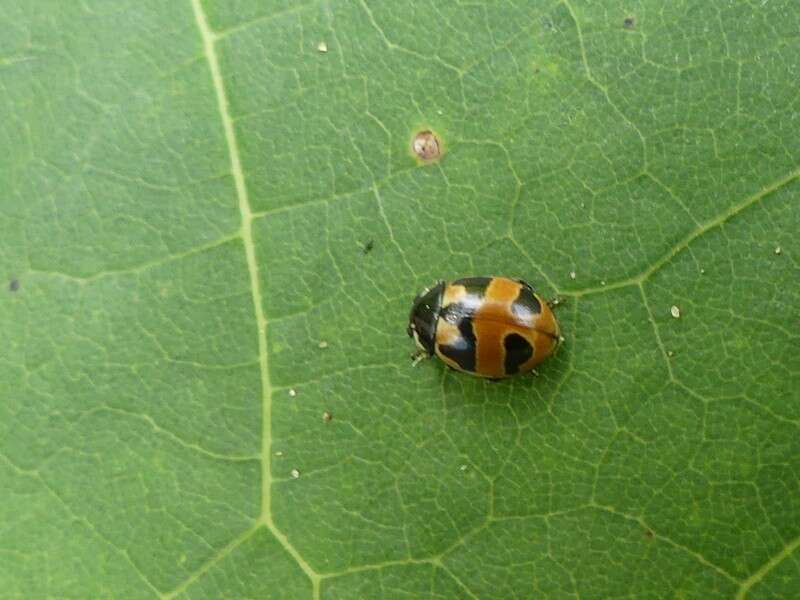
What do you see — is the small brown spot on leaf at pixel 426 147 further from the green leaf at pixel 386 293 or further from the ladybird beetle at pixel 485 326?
the ladybird beetle at pixel 485 326

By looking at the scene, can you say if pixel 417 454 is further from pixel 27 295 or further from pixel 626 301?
pixel 27 295

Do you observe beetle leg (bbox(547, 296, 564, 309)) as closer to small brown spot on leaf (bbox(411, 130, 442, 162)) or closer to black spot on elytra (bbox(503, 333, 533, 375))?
black spot on elytra (bbox(503, 333, 533, 375))

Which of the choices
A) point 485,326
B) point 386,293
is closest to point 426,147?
point 386,293

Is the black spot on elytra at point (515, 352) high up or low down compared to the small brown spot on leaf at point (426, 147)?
down

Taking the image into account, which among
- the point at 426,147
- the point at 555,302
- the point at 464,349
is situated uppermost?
the point at 426,147

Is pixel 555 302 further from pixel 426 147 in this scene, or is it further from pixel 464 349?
pixel 426 147

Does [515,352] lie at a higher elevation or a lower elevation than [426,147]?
lower

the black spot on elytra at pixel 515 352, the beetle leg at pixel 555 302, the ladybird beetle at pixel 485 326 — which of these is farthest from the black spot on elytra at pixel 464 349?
the beetle leg at pixel 555 302
